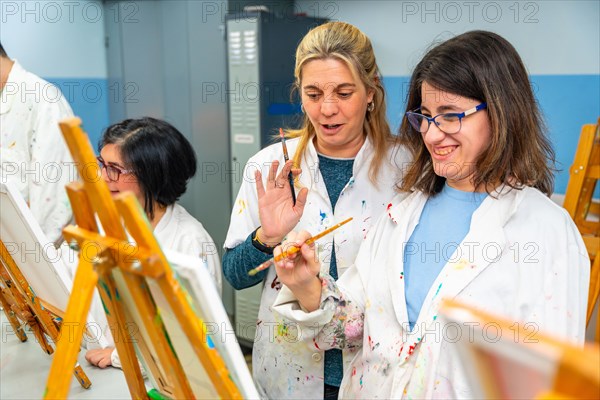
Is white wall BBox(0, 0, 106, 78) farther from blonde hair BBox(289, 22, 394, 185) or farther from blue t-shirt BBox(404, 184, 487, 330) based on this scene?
blue t-shirt BBox(404, 184, 487, 330)

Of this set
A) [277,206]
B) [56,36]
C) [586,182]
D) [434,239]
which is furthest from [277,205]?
[56,36]

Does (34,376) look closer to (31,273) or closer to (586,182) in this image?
(31,273)

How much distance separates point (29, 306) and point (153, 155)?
594 millimetres

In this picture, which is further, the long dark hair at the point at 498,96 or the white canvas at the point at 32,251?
the white canvas at the point at 32,251

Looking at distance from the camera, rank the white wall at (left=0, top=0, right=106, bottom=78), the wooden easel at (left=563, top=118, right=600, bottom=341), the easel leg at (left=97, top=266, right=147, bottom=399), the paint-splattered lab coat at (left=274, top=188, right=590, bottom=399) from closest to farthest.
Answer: the easel leg at (left=97, top=266, right=147, bottom=399) → the paint-splattered lab coat at (left=274, top=188, right=590, bottom=399) → the wooden easel at (left=563, top=118, right=600, bottom=341) → the white wall at (left=0, top=0, right=106, bottom=78)

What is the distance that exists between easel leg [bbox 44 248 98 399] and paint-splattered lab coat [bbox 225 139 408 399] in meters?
0.79

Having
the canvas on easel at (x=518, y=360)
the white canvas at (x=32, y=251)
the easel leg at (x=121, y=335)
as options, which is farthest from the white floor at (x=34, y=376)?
the canvas on easel at (x=518, y=360)

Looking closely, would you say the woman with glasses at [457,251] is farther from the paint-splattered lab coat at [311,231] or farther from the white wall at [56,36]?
the white wall at [56,36]

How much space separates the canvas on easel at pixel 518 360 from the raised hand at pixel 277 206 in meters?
0.95

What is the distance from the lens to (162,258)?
764 millimetres

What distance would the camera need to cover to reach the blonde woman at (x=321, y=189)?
5.06ft

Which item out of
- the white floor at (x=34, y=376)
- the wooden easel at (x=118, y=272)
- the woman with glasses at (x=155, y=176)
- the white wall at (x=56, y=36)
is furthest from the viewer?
the white wall at (x=56, y=36)

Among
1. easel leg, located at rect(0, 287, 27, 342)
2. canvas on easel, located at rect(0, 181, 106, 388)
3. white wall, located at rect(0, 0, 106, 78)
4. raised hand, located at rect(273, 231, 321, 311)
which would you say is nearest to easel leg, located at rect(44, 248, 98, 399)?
raised hand, located at rect(273, 231, 321, 311)

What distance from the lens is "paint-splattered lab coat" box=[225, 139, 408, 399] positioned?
1.59 m
